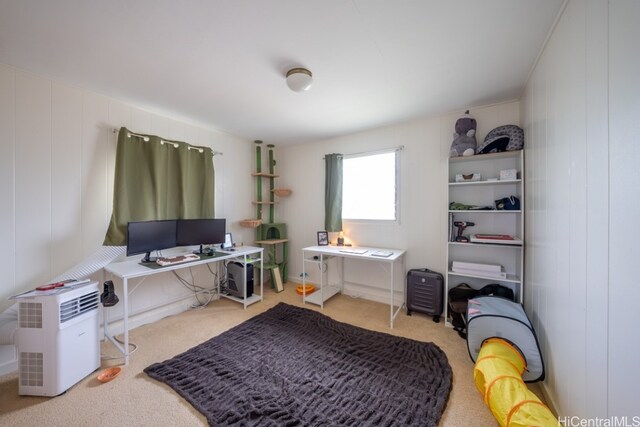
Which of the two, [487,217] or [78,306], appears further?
[487,217]

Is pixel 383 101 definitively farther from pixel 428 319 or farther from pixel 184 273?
pixel 184 273

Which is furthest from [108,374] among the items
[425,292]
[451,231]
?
[451,231]

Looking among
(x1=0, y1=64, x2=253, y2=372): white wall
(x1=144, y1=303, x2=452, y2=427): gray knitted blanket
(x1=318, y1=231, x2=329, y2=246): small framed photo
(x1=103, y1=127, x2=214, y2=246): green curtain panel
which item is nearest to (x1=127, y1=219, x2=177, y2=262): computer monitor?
(x1=103, y1=127, x2=214, y2=246): green curtain panel

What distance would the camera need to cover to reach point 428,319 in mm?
2617

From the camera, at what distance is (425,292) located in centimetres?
260

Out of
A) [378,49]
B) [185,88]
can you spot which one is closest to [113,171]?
[185,88]

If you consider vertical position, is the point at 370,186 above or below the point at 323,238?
above

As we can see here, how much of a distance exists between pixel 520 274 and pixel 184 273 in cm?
383

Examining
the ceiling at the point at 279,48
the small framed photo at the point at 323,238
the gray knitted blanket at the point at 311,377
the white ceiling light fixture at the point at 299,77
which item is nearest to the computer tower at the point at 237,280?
the gray knitted blanket at the point at 311,377

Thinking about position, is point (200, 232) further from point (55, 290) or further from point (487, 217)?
point (487, 217)

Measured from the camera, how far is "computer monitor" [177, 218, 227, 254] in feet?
8.88

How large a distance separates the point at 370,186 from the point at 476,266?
5.29ft

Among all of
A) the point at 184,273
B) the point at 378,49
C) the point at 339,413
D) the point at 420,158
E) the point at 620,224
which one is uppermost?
the point at 378,49

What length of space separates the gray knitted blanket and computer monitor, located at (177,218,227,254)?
115cm
